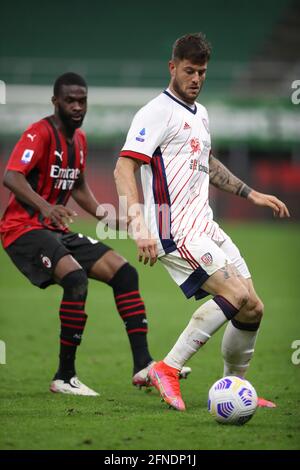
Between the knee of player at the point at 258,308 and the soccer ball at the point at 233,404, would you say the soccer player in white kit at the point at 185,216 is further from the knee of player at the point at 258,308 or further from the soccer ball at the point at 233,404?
the soccer ball at the point at 233,404

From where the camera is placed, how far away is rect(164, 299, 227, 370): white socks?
5.61 metres

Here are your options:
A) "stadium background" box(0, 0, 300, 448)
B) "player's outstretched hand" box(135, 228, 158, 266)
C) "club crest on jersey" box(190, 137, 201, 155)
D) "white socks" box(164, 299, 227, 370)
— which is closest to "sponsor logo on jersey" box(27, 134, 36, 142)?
"club crest on jersey" box(190, 137, 201, 155)

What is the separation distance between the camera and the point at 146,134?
219 inches

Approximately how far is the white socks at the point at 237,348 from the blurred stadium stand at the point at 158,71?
2141 cm

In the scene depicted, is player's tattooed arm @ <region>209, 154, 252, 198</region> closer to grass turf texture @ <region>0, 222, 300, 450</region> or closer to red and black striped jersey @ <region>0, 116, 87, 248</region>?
red and black striped jersey @ <region>0, 116, 87, 248</region>

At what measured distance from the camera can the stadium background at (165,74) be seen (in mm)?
27281

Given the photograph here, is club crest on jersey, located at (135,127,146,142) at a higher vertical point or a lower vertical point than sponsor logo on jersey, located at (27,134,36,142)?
higher

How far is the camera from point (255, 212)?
28.8m

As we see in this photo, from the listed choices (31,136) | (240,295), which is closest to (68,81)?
(31,136)

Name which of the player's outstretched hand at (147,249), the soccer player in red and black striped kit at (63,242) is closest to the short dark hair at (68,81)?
the soccer player in red and black striped kit at (63,242)

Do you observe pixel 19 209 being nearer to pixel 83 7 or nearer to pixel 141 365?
pixel 141 365

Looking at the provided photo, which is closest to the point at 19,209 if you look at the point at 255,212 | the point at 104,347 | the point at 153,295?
the point at 104,347

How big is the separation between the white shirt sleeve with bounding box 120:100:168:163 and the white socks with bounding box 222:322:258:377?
1341mm

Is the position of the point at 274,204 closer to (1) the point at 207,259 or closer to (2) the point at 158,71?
(1) the point at 207,259
